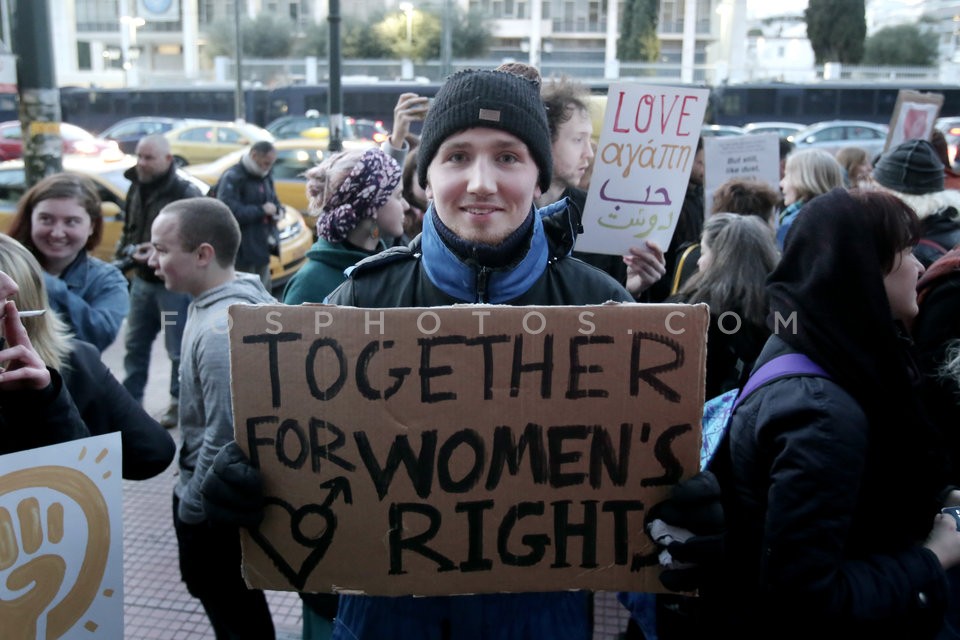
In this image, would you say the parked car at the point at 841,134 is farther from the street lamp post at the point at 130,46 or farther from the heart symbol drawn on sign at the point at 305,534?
the street lamp post at the point at 130,46

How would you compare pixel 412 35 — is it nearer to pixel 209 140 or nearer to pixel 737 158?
pixel 209 140

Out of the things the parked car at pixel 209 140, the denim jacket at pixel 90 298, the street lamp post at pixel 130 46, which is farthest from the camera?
the street lamp post at pixel 130 46

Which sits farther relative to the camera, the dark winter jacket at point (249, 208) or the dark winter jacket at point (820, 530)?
the dark winter jacket at point (249, 208)

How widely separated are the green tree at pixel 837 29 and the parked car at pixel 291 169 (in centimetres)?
2688

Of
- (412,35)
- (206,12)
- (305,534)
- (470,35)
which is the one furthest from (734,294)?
(206,12)

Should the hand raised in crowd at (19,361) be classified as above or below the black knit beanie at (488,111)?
below

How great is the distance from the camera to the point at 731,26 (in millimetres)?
46188

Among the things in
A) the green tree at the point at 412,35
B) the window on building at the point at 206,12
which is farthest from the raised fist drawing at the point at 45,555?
the window on building at the point at 206,12

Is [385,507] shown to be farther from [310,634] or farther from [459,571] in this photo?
[310,634]

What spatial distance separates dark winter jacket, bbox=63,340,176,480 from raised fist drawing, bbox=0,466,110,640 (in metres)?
0.47

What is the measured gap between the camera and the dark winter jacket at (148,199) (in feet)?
20.5

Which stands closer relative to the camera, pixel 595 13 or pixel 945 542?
pixel 945 542

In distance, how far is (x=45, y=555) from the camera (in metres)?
1.80

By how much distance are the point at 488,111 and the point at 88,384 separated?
1.35 meters
